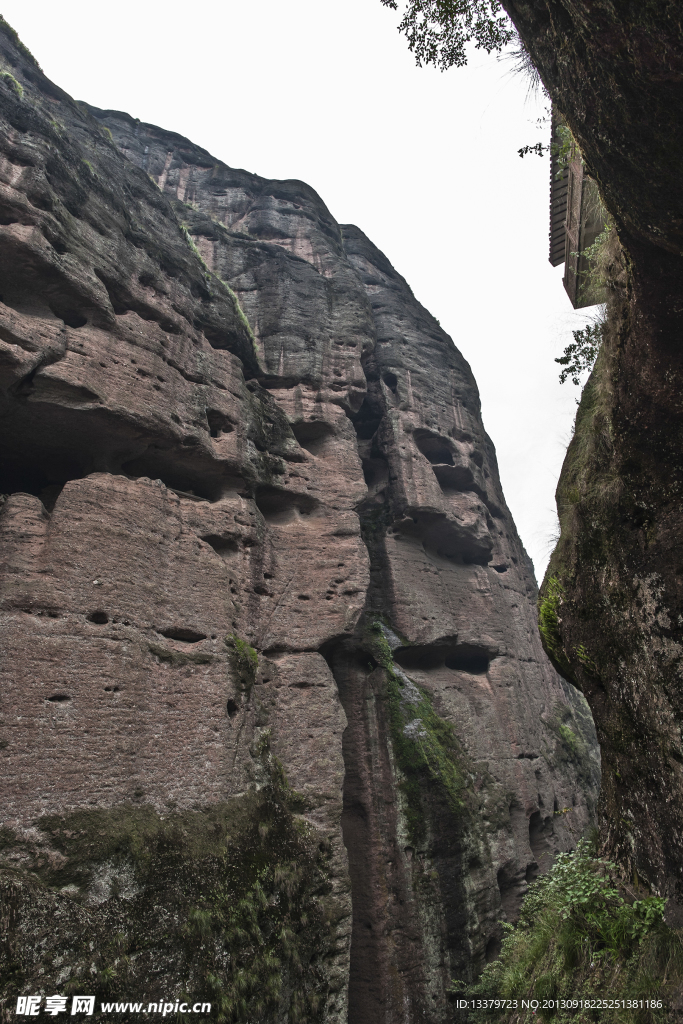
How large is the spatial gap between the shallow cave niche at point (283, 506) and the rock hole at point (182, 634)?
402 cm

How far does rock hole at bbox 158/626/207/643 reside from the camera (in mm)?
8906

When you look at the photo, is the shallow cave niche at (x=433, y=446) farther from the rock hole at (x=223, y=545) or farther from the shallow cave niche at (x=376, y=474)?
the rock hole at (x=223, y=545)

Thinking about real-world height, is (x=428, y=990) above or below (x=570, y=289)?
below

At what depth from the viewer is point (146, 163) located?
21703 millimetres

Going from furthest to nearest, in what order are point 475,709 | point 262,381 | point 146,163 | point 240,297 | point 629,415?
point 146,163
point 240,297
point 262,381
point 475,709
point 629,415

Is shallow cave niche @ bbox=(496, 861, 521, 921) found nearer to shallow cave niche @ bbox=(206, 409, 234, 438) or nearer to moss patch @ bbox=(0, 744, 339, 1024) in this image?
moss patch @ bbox=(0, 744, 339, 1024)

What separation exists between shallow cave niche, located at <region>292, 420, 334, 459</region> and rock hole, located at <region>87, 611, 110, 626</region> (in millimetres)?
7396

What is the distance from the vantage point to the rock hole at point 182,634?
8.91m

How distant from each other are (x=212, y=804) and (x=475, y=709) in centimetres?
815

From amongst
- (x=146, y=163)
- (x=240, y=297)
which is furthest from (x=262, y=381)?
(x=146, y=163)

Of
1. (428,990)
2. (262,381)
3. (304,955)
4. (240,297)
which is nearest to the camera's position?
(304,955)

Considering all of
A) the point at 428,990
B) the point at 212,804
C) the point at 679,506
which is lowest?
the point at 428,990

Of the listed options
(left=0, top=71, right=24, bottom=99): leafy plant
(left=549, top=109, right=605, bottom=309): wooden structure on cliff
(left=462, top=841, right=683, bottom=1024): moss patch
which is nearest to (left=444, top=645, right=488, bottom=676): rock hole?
(left=462, top=841, right=683, bottom=1024): moss patch

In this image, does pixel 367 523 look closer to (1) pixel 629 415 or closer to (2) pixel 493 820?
(2) pixel 493 820
